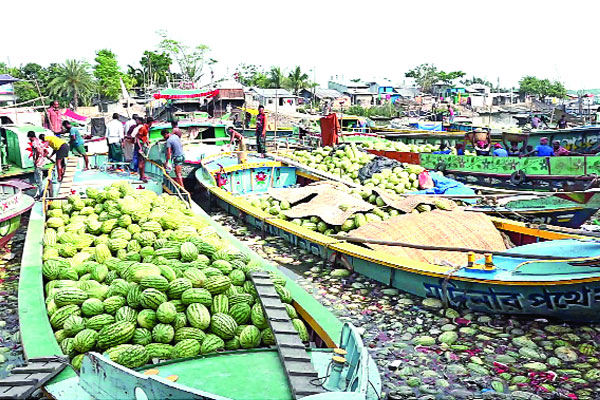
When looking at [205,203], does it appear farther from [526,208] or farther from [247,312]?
[247,312]

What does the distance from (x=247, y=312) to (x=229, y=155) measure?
8.97 m

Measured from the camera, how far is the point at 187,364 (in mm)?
3713

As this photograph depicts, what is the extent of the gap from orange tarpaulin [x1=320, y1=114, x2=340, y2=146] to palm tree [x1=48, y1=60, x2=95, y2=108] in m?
37.4

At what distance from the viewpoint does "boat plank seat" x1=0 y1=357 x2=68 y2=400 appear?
10.7 feet

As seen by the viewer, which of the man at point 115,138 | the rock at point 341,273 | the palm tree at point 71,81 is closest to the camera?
the rock at point 341,273

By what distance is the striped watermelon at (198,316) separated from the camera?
410cm

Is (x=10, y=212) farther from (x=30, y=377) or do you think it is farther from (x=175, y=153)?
(x=30, y=377)

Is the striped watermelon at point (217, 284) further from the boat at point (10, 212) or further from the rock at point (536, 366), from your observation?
the boat at point (10, 212)

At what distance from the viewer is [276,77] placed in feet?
203

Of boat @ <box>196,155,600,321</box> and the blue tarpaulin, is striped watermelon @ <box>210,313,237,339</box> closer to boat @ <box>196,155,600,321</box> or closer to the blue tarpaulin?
boat @ <box>196,155,600,321</box>

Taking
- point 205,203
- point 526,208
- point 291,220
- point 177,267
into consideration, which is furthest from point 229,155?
point 177,267

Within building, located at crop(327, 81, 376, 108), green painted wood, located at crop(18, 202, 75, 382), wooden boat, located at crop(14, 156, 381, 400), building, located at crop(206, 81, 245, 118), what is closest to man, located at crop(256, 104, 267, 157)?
green painted wood, located at crop(18, 202, 75, 382)

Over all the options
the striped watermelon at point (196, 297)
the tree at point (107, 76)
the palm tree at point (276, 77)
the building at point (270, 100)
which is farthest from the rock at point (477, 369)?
the palm tree at point (276, 77)

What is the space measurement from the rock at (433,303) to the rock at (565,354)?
1.36 metres
